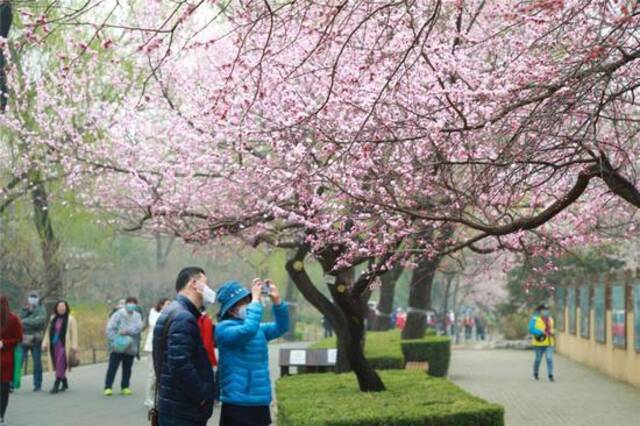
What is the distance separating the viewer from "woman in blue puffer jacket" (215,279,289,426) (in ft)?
28.1

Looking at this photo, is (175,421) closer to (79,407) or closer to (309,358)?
(79,407)

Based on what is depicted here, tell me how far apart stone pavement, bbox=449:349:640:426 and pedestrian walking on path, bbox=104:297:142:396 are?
6.20 meters

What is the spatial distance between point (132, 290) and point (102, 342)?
1233 centimetres

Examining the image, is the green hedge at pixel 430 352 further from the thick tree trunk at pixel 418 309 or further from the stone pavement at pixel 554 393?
the thick tree trunk at pixel 418 309

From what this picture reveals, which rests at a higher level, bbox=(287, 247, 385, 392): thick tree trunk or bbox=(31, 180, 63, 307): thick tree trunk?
bbox=(31, 180, 63, 307): thick tree trunk

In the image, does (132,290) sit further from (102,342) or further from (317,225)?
(317,225)

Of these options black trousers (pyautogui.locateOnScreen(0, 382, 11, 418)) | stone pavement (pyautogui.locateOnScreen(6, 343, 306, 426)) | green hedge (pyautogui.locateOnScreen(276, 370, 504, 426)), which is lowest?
stone pavement (pyautogui.locateOnScreen(6, 343, 306, 426))

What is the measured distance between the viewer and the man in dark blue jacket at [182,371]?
307 inches

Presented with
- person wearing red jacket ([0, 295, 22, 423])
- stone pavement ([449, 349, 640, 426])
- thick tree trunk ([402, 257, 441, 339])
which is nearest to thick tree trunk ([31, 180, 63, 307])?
thick tree trunk ([402, 257, 441, 339])

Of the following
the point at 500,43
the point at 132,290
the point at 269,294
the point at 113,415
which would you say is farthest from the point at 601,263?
the point at 269,294

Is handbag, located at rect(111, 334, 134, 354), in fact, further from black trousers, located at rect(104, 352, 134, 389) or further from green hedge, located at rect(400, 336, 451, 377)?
green hedge, located at rect(400, 336, 451, 377)

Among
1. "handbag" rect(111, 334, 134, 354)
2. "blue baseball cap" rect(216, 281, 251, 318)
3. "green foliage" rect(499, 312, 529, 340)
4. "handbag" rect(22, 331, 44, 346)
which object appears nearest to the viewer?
"blue baseball cap" rect(216, 281, 251, 318)

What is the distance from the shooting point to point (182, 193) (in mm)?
17828

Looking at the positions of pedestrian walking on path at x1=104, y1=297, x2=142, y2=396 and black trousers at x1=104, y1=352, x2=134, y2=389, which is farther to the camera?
black trousers at x1=104, y1=352, x2=134, y2=389
